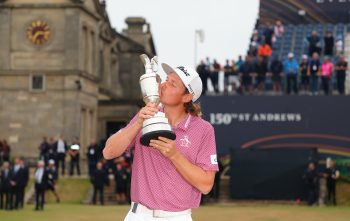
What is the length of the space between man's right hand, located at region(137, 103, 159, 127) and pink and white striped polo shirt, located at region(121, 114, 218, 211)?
1.29 ft

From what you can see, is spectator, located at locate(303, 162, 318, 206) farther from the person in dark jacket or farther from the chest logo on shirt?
the chest logo on shirt

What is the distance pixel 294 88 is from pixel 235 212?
869 cm

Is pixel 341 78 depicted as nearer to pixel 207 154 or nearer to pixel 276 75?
pixel 276 75

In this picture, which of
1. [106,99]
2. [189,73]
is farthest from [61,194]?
[189,73]

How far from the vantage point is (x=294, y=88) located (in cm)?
3700

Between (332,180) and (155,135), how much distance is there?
29.9 meters

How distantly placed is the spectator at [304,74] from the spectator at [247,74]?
192 cm

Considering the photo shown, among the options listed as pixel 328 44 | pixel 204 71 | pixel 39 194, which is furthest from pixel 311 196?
pixel 39 194

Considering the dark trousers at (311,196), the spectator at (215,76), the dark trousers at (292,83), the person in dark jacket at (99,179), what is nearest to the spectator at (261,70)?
the dark trousers at (292,83)

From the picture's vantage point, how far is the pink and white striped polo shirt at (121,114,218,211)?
6.82 m

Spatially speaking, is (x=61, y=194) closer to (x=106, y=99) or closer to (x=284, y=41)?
(x=284, y=41)

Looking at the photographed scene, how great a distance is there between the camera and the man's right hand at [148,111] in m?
6.36

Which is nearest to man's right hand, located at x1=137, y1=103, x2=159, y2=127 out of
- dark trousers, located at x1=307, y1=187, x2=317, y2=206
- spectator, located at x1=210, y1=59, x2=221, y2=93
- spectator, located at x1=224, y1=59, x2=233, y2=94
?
dark trousers, located at x1=307, y1=187, x2=317, y2=206

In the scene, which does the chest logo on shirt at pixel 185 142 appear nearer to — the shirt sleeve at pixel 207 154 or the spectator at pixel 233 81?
the shirt sleeve at pixel 207 154
